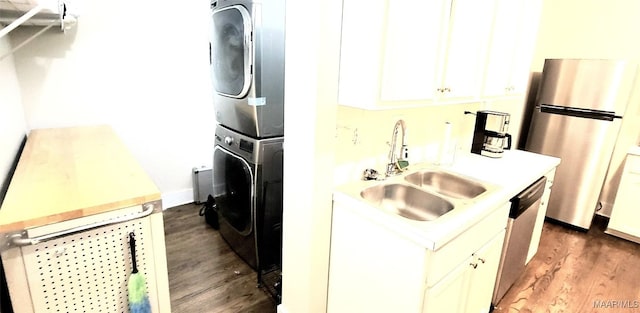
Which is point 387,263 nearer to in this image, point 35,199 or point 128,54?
point 35,199

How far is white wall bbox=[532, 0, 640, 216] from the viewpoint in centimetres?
301

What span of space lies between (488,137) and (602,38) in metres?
1.97

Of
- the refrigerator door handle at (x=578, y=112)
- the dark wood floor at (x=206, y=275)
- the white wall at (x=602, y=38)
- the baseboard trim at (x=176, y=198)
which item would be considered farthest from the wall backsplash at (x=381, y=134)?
the baseboard trim at (x=176, y=198)

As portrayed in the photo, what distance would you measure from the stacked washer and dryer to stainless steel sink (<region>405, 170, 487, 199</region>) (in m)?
0.93

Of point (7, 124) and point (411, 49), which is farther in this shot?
point (7, 124)

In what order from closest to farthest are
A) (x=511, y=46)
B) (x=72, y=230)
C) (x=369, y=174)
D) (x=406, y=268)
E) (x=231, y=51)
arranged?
(x=72, y=230)
(x=406, y=268)
(x=369, y=174)
(x=511, y=46)
(x=231, y=51)

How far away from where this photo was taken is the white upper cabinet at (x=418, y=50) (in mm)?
1280

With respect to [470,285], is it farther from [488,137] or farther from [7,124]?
[7,124]

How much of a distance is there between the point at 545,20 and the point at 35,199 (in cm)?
455

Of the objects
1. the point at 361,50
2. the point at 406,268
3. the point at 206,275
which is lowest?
the point at 206,275

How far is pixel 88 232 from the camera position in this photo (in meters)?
1.11

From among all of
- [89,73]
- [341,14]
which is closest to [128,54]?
[89,73]

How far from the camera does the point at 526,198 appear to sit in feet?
6.13

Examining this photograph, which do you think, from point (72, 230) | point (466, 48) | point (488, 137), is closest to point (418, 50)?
point (466, 48)
